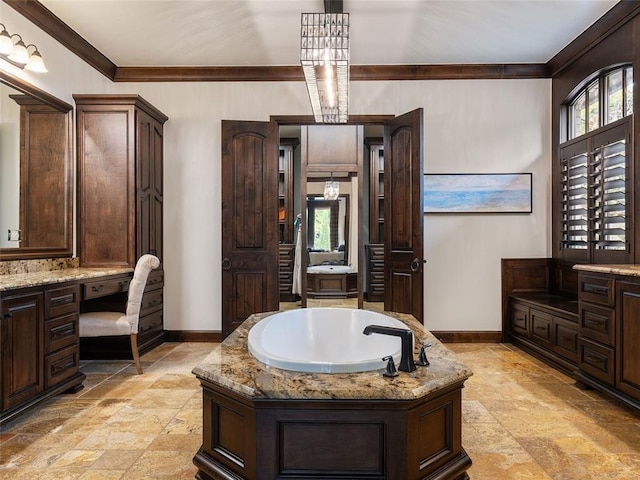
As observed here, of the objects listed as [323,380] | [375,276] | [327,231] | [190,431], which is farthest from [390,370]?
[327,231]

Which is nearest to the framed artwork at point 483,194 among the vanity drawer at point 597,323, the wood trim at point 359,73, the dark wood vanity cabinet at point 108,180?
the wood trim at point 359,73

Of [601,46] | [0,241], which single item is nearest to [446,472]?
[0,241]

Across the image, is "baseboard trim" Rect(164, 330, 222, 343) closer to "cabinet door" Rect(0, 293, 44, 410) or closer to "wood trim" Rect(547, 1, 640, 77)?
"cabinet door" Rect(0, 293, 44, 410)

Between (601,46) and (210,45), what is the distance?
3.53 metres

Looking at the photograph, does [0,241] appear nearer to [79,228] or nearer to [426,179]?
[79,228]

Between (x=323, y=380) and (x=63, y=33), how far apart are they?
372cm

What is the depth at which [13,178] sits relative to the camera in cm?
293

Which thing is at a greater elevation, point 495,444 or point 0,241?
point 0,241

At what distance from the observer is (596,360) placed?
2.71 metres

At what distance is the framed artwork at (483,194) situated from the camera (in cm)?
421

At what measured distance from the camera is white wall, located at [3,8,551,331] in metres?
4.23

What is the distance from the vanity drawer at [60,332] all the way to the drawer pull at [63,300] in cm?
9

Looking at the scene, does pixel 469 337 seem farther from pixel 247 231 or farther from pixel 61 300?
pixel 61 300

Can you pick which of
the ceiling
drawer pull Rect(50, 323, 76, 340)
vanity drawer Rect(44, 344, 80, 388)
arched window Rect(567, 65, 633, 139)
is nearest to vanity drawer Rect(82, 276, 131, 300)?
drawer pull Rect(50, 323, 76, 340)
